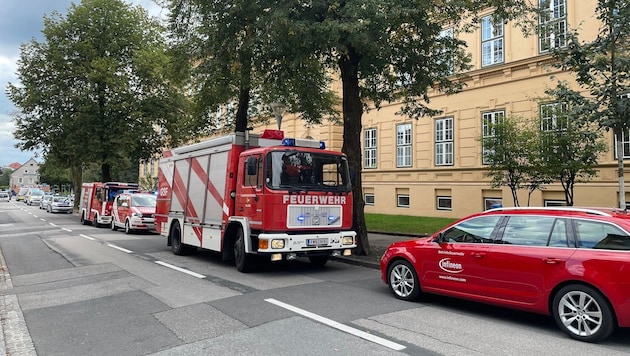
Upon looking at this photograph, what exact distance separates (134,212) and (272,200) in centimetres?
1412

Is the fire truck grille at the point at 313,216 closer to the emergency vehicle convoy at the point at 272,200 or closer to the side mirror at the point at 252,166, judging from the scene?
the emergency vehicle convoy at the point at 272,200

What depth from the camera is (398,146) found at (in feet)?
89.0

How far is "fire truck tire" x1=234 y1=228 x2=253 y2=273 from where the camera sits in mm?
10109

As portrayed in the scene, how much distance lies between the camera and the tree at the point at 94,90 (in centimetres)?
2997

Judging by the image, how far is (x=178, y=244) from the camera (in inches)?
529

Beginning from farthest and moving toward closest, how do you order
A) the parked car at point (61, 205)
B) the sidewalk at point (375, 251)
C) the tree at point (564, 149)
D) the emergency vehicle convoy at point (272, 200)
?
the parked car at point (61, 205)
the tree at point (564, 149)
the sidewalk at point (375, 251)
the emergency vehicle convoy at point (272, 200)

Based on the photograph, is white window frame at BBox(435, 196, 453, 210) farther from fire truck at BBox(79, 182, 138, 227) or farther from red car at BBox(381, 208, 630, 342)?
fire truck at BBox(79, 182, 138, 227)

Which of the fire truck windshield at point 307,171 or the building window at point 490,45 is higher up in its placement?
the building window at point 490,45

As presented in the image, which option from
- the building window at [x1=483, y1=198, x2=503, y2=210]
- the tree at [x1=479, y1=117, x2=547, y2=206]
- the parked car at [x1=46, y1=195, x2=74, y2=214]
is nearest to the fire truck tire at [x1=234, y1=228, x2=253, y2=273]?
the tree at [x1=479, y1=117, x2=547, y2=206]

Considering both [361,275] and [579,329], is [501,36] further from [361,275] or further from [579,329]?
[579,329]

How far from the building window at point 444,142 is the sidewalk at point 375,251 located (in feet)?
25.5

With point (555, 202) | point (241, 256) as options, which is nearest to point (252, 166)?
point (241, 256)

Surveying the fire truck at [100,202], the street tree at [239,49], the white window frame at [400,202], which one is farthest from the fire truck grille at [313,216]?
the fire truck at [100,202]

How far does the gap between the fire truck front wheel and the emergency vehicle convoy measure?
4.04 ft
